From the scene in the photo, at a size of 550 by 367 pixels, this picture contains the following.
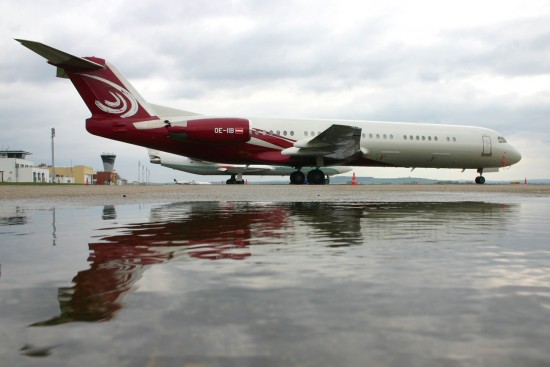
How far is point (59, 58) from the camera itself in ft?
62.9

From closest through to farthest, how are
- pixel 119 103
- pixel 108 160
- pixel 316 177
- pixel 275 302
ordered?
pixel 275 302 → pixel 119 103 → pixel 316 177 → pixel 108 160

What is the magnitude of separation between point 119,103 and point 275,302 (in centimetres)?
2062

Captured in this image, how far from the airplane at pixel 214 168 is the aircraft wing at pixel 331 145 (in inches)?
635

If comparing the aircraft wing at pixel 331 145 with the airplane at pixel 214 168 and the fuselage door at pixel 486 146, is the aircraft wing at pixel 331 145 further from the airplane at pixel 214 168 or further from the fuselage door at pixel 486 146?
the airplane at pixel 214 168

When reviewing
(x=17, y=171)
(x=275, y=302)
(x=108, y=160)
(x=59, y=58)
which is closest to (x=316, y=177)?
(x=59, y=58)

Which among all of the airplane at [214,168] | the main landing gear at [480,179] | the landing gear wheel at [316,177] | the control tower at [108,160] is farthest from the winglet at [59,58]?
the control tower at [108,160]

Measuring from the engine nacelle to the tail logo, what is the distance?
190cm

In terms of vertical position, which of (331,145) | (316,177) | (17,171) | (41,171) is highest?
(41,171)

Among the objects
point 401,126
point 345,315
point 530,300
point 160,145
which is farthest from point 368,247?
point 401,126

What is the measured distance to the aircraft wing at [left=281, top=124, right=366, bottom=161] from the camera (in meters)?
22.3

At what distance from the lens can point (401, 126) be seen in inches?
995

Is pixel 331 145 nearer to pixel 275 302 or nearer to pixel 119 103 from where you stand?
pixel 119 103

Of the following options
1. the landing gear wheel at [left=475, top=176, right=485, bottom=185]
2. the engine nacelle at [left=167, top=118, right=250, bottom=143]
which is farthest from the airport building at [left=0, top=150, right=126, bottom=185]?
the landing gear wheel at [left=475, top=176, right=485, bottom=185]

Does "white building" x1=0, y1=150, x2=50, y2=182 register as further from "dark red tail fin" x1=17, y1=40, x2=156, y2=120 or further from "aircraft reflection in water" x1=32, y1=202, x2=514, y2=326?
"aircraft reflection in water" x1=32, y1=202, x2=514, y2=326
